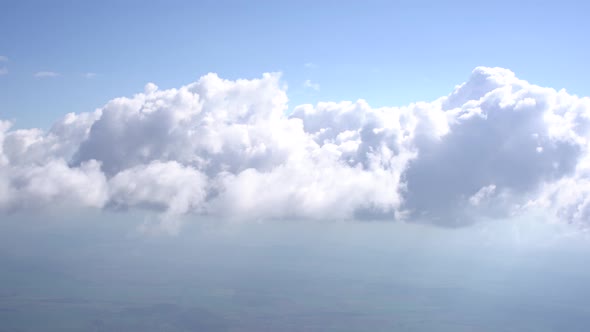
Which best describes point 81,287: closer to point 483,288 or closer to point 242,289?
point 242,289

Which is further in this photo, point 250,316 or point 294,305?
point 294,305

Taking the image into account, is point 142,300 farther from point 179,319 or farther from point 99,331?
point 99,331

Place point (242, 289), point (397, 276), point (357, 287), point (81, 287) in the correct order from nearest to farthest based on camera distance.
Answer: point (81, 287), point (242, 289), point (357, 287), point (397, 276)

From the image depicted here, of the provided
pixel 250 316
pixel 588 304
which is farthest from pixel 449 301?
pixel 250 316

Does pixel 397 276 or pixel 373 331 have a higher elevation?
pixel 397 276

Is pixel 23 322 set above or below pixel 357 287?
below

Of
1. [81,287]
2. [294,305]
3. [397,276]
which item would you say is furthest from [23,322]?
[397,276]

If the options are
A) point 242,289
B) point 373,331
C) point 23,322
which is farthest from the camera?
point 242,289

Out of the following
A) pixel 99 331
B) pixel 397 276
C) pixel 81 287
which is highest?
pixel 397 276

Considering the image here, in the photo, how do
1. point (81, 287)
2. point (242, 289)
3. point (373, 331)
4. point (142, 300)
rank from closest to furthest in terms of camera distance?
point (373, 331) < point (142, 300) < point (81, 287) < point (242, 289)
